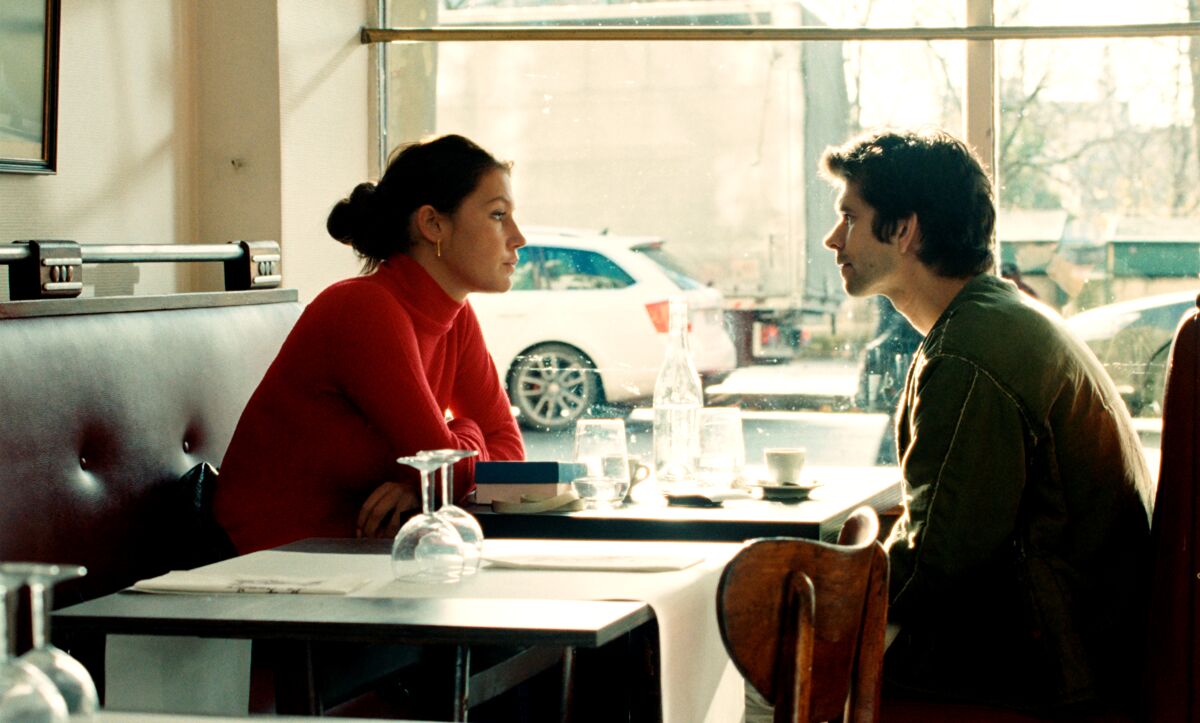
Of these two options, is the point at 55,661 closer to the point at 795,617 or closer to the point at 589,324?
the point at 795,617

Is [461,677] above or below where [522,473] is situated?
below

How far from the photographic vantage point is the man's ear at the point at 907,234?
104 inches

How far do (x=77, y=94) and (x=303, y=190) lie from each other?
71 centimetres

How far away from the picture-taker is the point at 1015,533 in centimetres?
230

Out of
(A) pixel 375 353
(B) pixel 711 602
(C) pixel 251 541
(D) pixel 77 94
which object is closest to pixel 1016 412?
(B) pixel 711 602

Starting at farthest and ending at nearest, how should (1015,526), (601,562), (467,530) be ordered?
(1015,526) < (601,562) < (467,530)

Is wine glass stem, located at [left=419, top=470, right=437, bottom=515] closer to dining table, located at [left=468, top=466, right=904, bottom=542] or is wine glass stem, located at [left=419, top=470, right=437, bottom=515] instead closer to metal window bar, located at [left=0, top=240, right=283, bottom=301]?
dining table, located at [left=468, top=466, right=904, bottom=542]

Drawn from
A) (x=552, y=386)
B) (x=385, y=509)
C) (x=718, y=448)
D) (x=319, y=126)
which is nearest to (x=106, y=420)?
(x=385, y=509)

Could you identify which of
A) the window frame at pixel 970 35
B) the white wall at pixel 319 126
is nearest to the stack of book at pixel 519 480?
the white wall at pixel 319 126

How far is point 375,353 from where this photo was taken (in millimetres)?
2699

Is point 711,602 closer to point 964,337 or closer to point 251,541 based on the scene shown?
point 964,337

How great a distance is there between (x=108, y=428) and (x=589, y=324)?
5.08 ft

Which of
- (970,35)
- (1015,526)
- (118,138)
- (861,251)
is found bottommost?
(1015,526)

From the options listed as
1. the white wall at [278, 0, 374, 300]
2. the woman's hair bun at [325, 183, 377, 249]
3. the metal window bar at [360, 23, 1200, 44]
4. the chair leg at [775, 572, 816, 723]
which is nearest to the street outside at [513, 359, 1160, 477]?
the metal window bar at [360, 23, 1200, 44]
